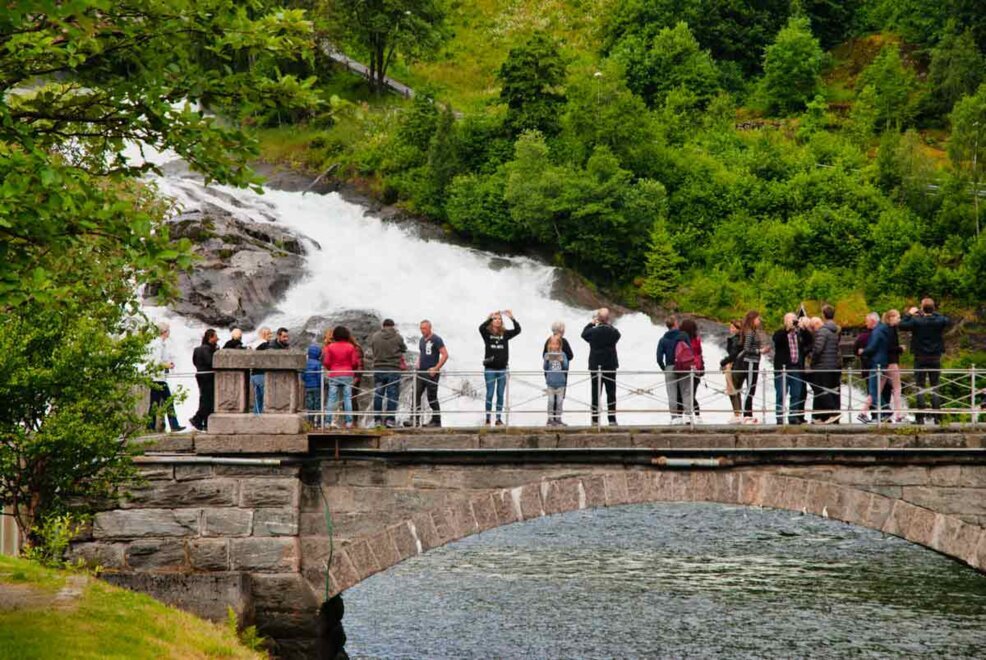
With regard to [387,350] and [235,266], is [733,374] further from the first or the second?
[235,266]

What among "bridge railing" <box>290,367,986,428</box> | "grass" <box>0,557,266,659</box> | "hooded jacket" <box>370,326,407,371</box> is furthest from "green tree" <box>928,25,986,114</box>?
"grass" <box>0,557,266,659</box>

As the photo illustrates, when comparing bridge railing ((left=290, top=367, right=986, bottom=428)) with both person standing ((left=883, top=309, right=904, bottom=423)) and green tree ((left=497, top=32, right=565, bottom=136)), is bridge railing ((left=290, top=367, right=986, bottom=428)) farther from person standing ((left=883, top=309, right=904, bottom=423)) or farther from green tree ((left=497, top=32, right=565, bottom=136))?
green tree ((left=497, top=32, right=565, bottom=136))

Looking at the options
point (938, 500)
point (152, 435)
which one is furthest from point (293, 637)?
point (938, 500)

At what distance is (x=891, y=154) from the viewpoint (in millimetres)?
45219

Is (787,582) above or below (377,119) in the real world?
below

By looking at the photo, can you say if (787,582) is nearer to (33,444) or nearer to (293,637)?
(293,637)

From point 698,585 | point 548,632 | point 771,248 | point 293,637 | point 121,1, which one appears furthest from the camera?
point 771,248

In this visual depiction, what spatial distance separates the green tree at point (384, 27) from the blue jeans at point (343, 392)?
34.1 meters

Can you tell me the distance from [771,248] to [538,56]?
32.3 ft

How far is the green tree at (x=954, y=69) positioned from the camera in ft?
168

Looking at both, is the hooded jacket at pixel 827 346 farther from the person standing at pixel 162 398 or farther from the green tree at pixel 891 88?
the green tree at pixel 891 88

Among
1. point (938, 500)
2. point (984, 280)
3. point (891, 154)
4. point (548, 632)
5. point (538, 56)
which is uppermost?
point (538, 56)

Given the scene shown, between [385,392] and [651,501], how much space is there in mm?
4250

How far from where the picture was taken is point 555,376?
19625 mm
